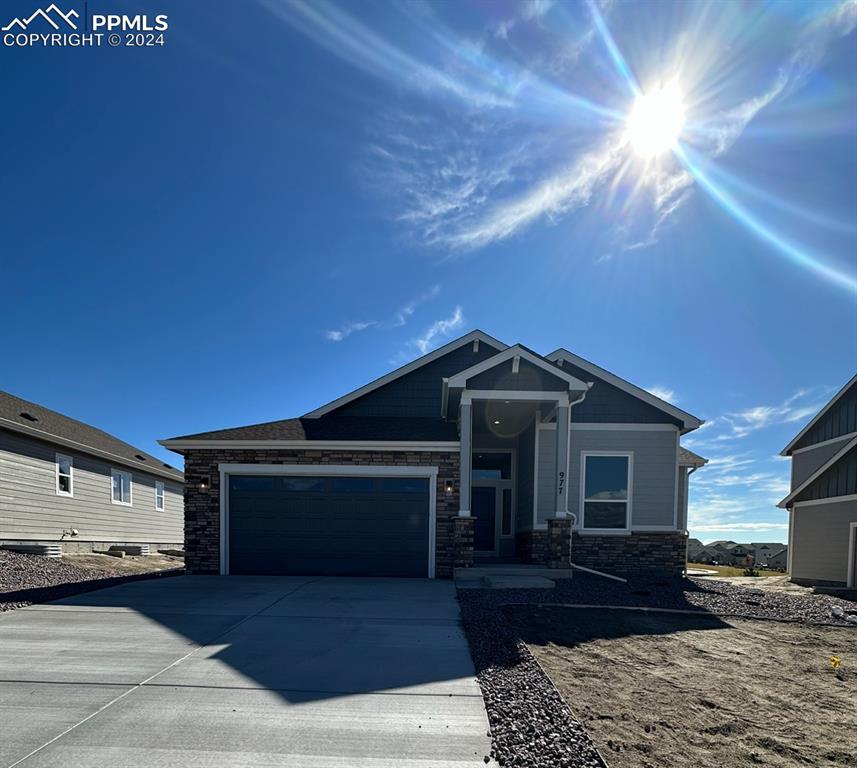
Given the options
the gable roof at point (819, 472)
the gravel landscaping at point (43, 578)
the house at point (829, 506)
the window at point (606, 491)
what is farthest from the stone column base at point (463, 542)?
the gable roof at point (819, 472)

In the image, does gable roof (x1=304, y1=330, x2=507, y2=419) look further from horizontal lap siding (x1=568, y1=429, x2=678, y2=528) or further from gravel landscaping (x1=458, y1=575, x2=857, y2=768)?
gravel landscaping (x1=458, y1=575, x2=857, y2=768)

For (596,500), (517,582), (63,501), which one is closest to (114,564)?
(63,501)

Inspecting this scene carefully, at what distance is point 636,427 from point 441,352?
17.9 feet

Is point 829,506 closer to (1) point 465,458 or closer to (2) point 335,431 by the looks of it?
(1) point 465,458

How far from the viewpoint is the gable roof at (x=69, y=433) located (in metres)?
14.3

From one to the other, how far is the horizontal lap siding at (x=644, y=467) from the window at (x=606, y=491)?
17 centimetres

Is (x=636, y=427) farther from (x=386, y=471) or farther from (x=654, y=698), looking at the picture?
(x=654, y=698)

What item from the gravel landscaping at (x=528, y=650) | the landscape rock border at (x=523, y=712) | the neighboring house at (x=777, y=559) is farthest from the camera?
the neighboring house at (x=777, y=559)

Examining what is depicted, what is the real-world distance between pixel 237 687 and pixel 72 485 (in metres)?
15.0

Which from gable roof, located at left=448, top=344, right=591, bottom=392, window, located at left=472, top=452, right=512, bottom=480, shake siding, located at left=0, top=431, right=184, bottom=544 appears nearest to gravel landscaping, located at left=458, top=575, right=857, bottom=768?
gable roof, located at left=448, top=344, right=591, bottom=392

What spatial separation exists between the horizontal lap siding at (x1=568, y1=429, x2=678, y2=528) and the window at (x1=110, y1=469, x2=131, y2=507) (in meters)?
15.7

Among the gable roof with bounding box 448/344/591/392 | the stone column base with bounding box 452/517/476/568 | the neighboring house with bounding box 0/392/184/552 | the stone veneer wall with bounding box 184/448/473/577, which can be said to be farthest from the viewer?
the neighboring house with bounding box 0/392/184/552

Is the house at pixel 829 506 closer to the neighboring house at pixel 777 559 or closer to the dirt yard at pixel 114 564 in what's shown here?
the neighboring house at pixel 777 559

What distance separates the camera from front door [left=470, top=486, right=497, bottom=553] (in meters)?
14.8
